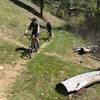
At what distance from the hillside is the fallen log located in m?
0.35

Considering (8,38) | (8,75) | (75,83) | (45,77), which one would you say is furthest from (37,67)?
(8,38)

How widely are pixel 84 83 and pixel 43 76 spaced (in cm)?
268

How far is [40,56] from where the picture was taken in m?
24.8

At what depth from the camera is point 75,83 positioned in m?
19.0

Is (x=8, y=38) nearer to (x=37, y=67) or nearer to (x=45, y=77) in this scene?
(x=37, y=67)

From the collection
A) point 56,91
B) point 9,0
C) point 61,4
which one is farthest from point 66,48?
point 61,4

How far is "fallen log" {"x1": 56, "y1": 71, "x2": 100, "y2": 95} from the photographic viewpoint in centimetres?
1850

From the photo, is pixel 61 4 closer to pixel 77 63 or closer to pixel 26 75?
pixel 77 63

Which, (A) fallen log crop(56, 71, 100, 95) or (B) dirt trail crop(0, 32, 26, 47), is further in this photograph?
(B) dirt trail crop(0, 32, 26, 47)

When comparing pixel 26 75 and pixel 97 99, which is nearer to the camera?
pixel 97 99

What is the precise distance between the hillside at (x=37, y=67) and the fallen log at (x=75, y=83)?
1.16ft

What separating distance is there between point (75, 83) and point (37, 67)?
3741 millimetres

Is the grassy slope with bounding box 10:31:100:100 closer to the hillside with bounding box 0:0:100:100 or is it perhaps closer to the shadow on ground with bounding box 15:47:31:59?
the hillside with bounding box 0:0:100:100

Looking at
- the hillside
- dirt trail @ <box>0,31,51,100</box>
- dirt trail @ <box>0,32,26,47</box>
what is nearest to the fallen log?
the hillside
